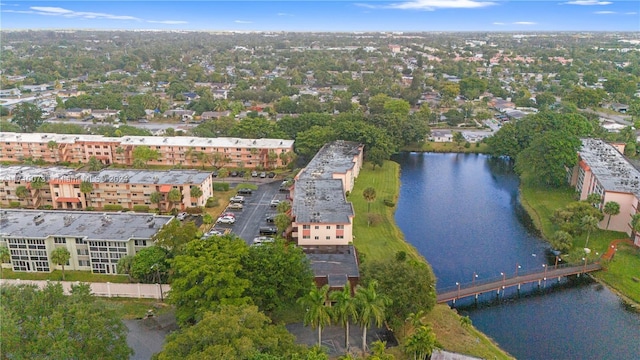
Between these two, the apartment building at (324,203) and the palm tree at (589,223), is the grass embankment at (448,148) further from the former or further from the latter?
the palm tree at (589,223)

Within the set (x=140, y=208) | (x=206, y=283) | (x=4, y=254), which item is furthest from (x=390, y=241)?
(x=4, y=254)

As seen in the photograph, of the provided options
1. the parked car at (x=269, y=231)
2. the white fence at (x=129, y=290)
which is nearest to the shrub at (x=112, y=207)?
the parked car at (x=269, y=231)

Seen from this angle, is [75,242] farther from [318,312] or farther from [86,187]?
[318,312]

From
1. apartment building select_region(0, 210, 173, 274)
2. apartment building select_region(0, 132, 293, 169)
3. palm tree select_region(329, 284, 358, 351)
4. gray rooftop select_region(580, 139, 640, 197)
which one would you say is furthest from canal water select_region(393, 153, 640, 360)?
apartment building select_region(0, 210, 173, 274)

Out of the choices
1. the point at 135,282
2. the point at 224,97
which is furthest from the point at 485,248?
the point at 224,97

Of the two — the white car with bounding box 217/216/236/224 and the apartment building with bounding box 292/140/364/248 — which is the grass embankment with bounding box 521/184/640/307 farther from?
the white car with bounding box 217/216/236/224

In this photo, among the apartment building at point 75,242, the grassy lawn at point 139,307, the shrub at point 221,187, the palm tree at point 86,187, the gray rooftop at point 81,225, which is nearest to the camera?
the grassy lawn at point 139,307

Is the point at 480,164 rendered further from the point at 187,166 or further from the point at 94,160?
the point at 94,160
